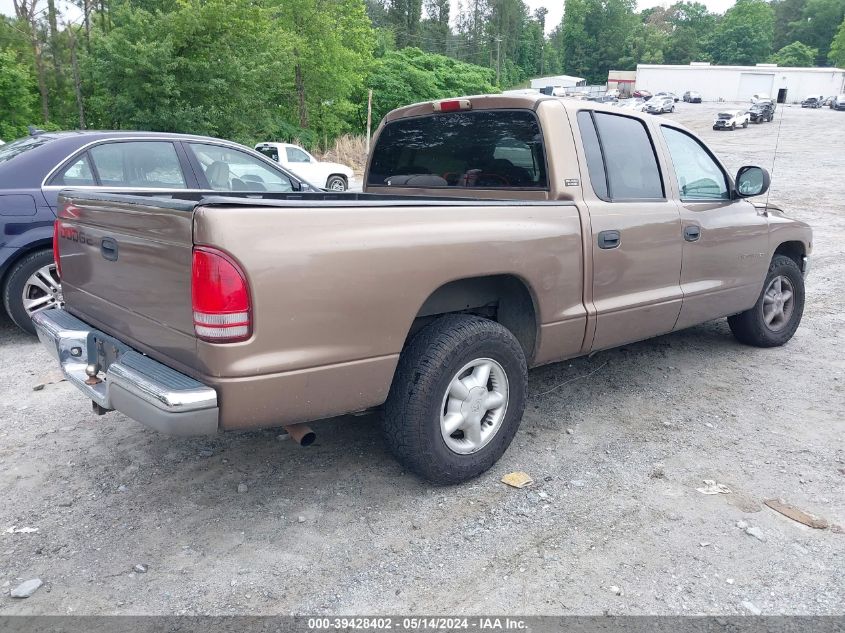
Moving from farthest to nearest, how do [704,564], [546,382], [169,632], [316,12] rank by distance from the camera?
[316,12] → [546,382] → [704,564] → [169,632]

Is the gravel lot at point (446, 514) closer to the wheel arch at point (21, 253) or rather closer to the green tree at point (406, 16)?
the wheel arch at point (21, 253)

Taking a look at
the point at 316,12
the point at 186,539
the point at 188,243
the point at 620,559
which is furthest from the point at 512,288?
the point at 316,12

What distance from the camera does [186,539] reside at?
2799mm

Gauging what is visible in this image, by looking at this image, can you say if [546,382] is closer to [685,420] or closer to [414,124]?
[685,420]

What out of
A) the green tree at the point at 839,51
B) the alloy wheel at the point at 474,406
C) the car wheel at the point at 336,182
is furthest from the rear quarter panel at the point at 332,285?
the green tree at the point at 839,51

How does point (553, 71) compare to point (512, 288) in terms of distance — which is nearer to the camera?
point (512, 288)

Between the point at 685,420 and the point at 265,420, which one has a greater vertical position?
the point at 265,420

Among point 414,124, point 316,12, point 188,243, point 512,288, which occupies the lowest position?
point 512,288

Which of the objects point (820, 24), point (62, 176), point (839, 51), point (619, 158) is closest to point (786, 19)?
point (820, 24)

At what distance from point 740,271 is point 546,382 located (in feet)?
5.48

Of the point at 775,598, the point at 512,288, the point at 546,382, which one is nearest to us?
the point at 775,598

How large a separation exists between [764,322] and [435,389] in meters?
3.72

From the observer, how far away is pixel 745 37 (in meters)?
118

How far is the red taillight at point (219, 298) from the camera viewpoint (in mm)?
2314
